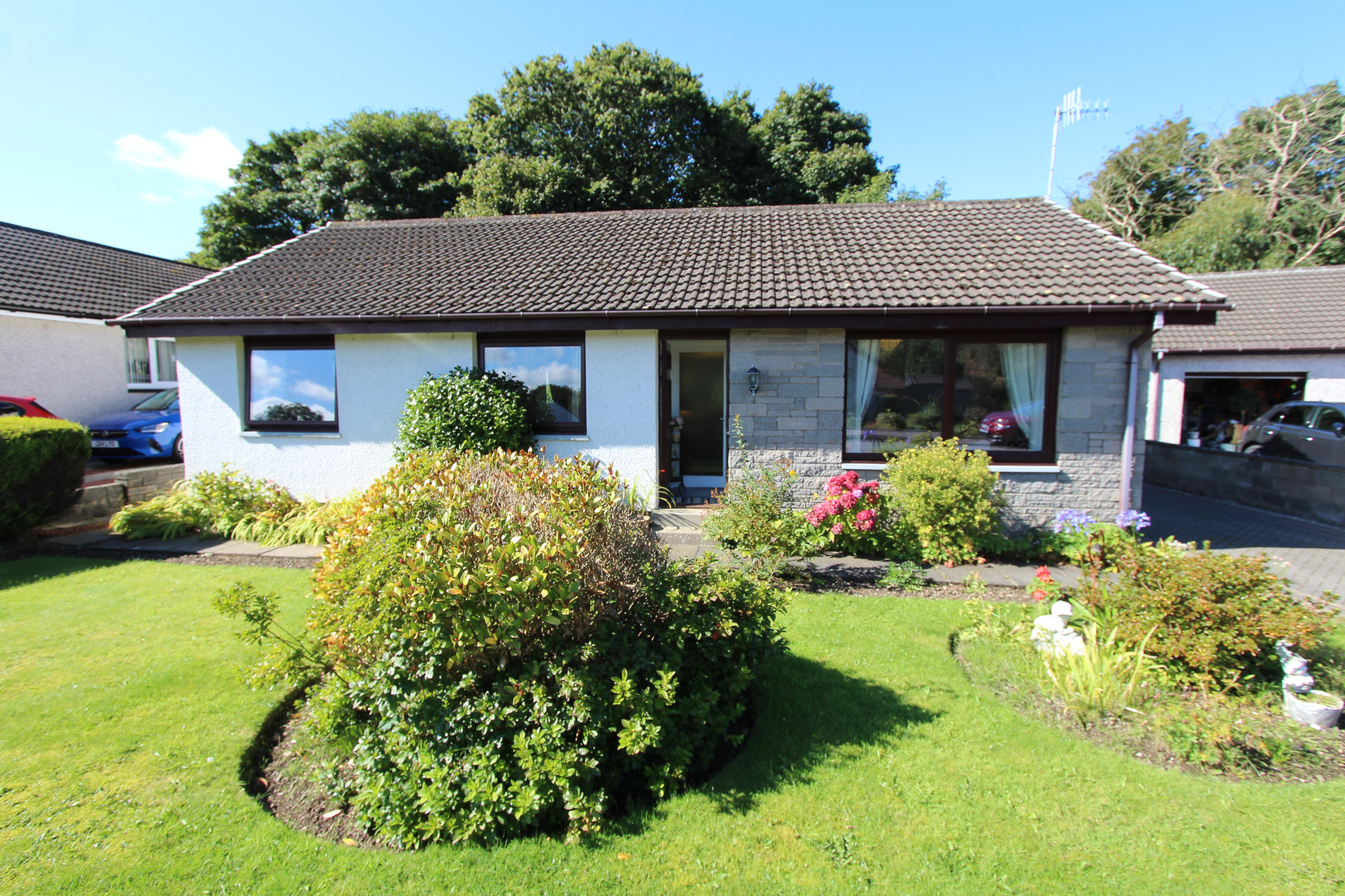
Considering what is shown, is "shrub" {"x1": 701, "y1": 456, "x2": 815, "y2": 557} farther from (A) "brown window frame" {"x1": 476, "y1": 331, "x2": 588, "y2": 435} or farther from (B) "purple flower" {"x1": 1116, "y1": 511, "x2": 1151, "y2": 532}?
(B) "purple flower" {"x1": 1116, "y1": 511, "x2": 1151, "y2": 532}

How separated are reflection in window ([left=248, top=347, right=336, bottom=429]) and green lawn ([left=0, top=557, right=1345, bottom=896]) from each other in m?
5.86

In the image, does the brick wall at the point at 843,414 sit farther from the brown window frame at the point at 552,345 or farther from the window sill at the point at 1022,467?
the brown window frame at the point at 552,345

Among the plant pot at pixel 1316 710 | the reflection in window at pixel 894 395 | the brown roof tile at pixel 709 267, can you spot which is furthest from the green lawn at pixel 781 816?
the brown roof tile at pixel 709 267

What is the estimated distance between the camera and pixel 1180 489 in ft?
41.5

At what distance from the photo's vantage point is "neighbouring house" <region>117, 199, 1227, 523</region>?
26.4 feet

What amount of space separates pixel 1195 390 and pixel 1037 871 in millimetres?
21403

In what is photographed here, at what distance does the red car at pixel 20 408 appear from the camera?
11078 millimetres

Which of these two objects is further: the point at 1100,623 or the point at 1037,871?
the point at 1100,623

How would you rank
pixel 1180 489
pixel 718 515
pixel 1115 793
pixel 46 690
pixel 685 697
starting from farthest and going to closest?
pixel 1180 489
pixel 718 515
pixel 46 690
pixel 685 697
pixel 1115 793

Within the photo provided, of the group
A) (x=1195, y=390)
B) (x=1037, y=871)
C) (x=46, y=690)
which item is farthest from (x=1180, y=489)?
(x=46, y=690)

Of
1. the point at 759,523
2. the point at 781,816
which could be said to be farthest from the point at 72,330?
the point at 781,816

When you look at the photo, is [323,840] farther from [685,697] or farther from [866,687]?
[866,687]

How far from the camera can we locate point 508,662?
332 centimetres

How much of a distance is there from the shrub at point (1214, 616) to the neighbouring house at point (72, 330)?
15.8 m
